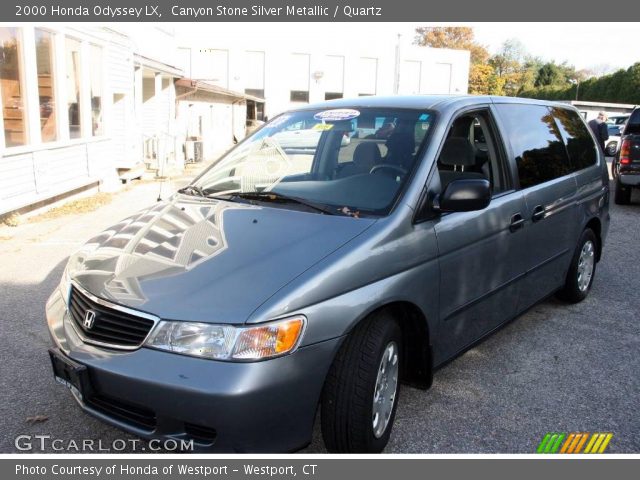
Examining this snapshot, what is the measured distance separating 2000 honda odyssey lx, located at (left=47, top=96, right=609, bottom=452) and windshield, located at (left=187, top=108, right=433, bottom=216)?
13 mm

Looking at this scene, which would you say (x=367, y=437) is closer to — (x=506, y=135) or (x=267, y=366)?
(x=267, y=366)

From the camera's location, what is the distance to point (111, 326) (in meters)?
2.57

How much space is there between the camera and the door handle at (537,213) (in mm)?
4129

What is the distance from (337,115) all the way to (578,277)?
2.84 metres

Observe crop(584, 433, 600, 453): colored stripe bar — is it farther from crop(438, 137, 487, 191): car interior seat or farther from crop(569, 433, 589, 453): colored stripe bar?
crop(438, 137, 487, 191): car interior seat

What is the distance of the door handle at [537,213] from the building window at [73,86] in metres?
9.54

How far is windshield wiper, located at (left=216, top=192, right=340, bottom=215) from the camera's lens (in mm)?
3121

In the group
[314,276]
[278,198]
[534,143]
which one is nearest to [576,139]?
[534,143]

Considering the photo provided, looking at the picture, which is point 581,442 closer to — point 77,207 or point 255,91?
point 77,207

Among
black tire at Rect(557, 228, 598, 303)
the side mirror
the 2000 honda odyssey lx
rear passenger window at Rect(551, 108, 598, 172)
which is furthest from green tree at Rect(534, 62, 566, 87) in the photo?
the side mirror

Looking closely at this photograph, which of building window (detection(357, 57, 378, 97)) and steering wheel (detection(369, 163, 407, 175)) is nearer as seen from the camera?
steering wheel (detection(369, 163, 407, 175))

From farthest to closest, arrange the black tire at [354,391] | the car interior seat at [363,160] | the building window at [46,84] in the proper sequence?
the building window at [46,84] < the car interior seat at [363,160] < the black tire at [354,391]

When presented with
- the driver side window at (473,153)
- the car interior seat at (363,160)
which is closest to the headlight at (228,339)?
the car interior seat at (363,160)

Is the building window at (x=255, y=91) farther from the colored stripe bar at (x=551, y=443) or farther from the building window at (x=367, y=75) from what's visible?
the colored stripe bar at (x=551, y=443)
